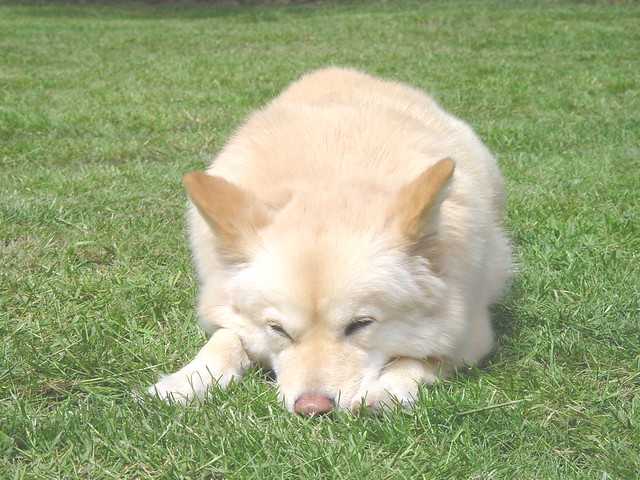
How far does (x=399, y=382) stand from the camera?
2.64 meters

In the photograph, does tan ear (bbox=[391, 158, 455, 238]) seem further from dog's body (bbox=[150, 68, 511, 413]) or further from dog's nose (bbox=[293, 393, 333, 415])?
dog's nose (bbox=[293, 393, 333, 415])

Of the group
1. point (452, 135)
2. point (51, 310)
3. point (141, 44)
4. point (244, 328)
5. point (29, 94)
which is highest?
point (452, 135)

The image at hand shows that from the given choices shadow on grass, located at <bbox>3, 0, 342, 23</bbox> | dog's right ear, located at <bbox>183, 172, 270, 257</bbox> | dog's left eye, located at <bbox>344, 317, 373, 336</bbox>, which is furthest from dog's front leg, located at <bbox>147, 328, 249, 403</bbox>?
shadow on grass, located at <bbox>3, 0, 342, 23</bbox>

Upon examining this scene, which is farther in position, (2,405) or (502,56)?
(502,56)

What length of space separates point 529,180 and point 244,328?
11.5ft

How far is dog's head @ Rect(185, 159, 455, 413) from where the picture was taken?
8.16ft

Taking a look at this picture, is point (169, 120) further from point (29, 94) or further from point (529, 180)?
point (529, 180)

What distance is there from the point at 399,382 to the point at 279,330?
0.46 m

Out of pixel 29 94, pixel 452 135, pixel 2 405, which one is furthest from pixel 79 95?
pixel 2 405

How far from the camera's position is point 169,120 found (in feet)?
25.1

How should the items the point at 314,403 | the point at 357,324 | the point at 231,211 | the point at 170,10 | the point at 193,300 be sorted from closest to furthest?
the point at 314,403 < the point at 357,324 < the point at 231,211 < the point at 193,300 < the point at 170,10

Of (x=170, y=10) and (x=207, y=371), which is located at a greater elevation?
(x=207, y=371)

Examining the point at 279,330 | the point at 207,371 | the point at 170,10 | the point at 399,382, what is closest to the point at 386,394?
the point at 399,382

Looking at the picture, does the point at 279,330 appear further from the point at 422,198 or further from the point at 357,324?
the point at 422,198
